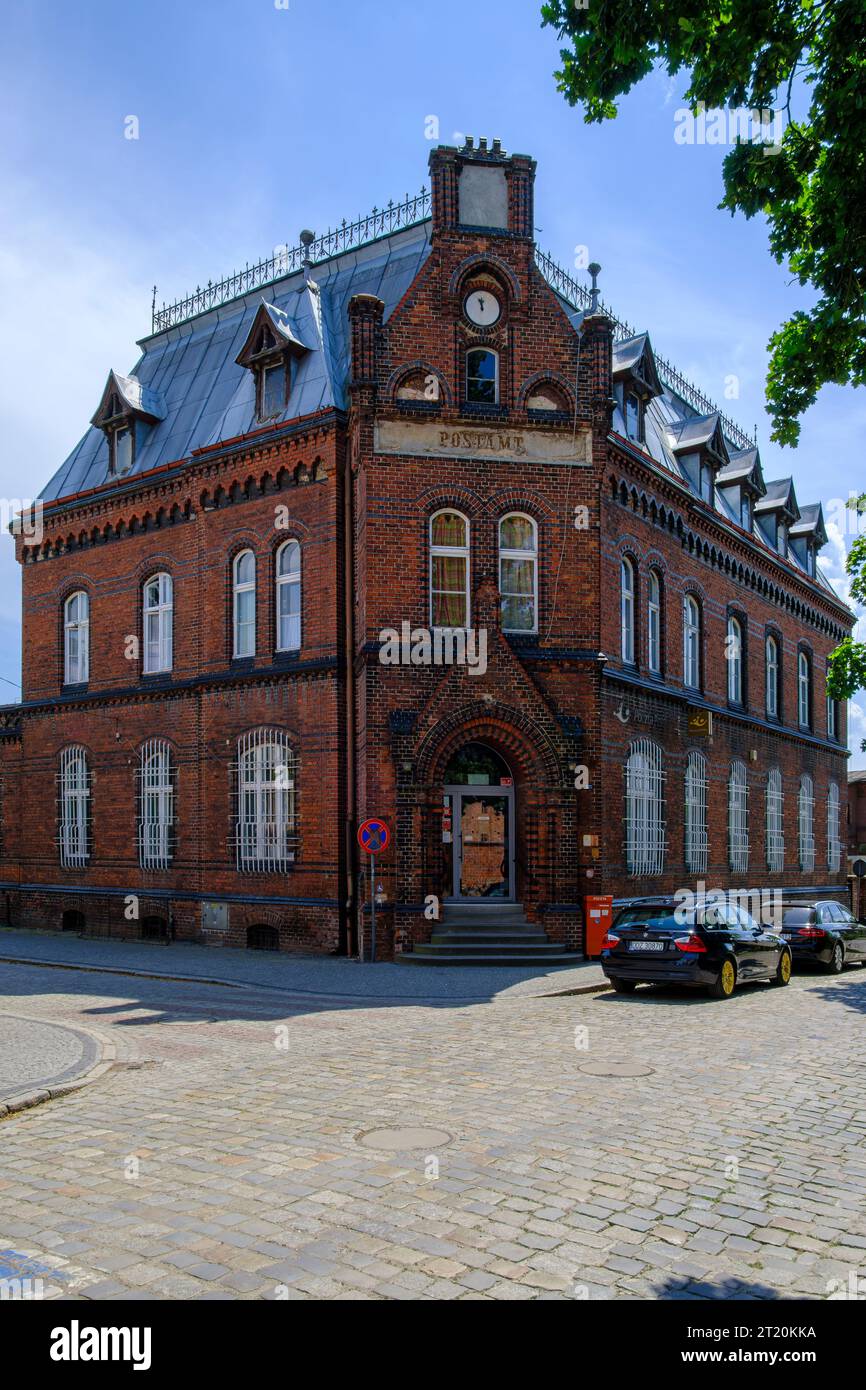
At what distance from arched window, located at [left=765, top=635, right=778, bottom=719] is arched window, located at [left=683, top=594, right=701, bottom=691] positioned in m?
5.50

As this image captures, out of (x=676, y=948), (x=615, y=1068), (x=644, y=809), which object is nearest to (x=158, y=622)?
(x=644, y=809)

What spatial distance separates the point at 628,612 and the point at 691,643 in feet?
13.7

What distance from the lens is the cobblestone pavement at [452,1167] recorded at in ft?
16.1

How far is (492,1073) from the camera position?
941cm

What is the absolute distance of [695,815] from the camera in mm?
26422

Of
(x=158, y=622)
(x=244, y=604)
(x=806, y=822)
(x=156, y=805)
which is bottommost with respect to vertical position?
(x=806, y=822)

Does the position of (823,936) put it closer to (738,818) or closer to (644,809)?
(644,809)

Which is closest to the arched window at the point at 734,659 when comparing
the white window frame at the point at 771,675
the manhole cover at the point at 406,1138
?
the white window frame at the point at 771,675

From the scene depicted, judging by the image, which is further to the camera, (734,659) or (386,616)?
(734,659)

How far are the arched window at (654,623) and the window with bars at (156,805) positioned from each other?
10.6m

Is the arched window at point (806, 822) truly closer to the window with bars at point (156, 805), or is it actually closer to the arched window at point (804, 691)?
the arched window at point (804, 691)
